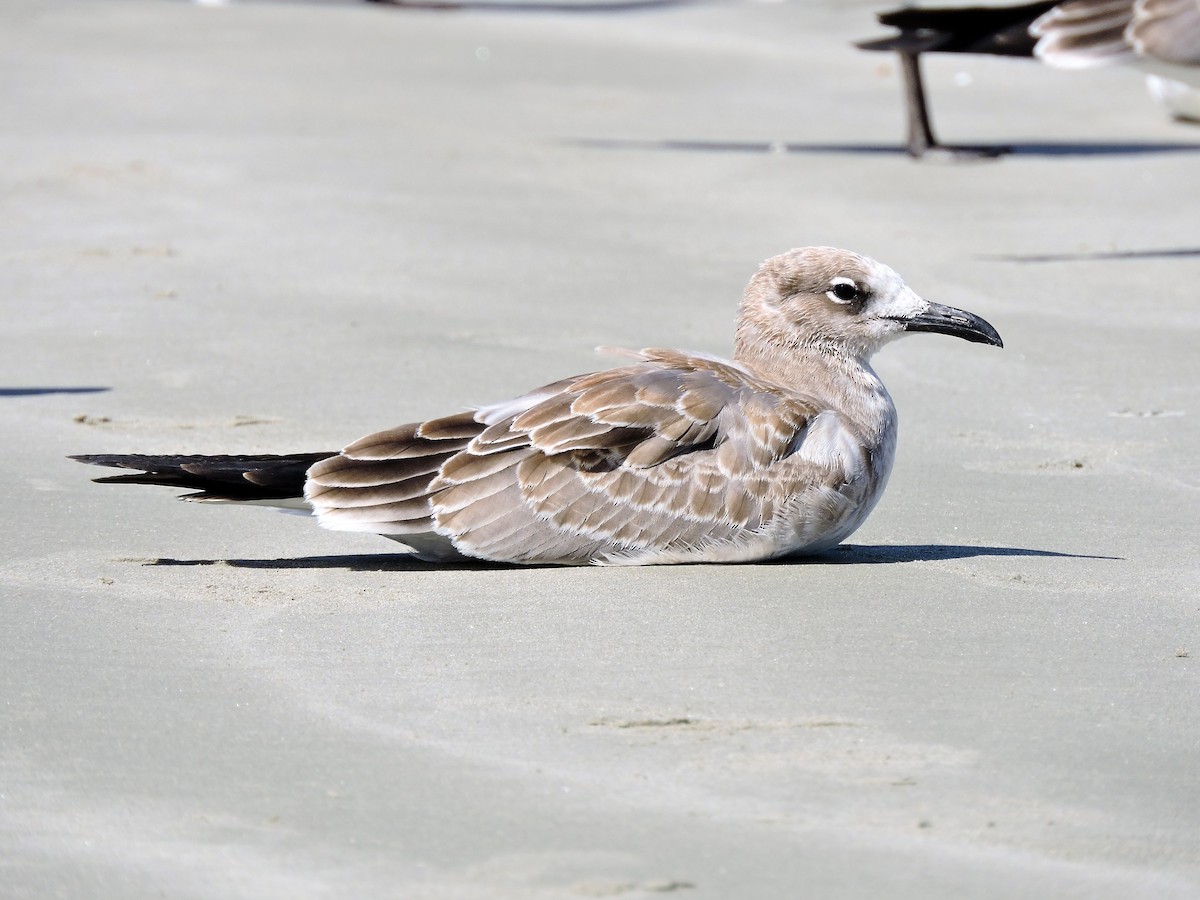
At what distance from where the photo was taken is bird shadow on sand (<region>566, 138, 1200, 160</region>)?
12.6 metres

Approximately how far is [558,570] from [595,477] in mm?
270

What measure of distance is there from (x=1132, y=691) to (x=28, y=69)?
11.8 metres

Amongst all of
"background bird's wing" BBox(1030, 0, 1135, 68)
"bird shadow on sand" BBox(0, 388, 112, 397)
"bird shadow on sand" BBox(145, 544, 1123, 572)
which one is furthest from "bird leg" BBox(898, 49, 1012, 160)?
"bird shadow on sand" BBox(145, 544, 1123, 572)

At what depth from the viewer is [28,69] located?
14273 millimetres

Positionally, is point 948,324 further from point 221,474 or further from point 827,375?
point 221,474

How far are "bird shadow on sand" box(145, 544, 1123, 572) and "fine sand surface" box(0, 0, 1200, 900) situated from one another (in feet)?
0.10

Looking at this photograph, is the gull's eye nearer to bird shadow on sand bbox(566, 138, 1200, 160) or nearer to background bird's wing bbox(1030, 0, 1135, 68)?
background bird's wing bbox(1030, 0, 1135, 68)

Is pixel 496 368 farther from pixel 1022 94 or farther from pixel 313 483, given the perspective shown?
pixel 1022 94

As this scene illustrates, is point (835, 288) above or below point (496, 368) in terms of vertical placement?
above

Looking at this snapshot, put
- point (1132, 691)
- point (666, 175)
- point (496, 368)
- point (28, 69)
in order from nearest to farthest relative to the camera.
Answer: point (1132, 691), point (496, 368), point (666, 175), point (28, 69)

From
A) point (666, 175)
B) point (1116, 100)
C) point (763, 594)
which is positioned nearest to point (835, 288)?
point (763, 594)

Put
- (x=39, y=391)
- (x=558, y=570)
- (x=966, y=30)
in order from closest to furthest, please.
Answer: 1. (x=558, y=570)
2. (x=39, y=391)
3. (x=966, y=30)

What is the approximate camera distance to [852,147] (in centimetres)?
1276

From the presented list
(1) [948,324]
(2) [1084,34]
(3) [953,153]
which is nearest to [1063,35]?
(2) [1084,34]
